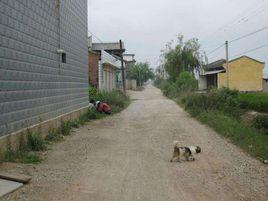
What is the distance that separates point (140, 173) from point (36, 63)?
Answer: 4.74 metres

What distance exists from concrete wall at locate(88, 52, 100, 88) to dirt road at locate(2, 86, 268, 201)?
663 inches

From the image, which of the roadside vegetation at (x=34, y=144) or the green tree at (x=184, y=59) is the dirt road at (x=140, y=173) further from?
the green tree at (x=184, y=59)

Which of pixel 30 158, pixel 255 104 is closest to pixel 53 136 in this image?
pixel 30 158

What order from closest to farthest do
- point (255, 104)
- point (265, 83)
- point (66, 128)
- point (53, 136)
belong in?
1. point (53, 136)
2. point (66, 128)
3. point (255, 104)
4. point (265, 83)

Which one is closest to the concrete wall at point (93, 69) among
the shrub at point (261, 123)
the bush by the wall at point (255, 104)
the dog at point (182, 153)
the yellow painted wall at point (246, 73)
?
the bush by the wall at point (255, 104)

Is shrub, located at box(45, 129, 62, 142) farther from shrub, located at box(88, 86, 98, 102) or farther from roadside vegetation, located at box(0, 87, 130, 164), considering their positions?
shrub, located at box(88, 86, 98, 102)

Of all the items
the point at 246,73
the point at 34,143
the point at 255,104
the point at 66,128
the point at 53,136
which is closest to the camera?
the point at 34,143

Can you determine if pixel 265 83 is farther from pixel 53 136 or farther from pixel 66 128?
pixel 53 136

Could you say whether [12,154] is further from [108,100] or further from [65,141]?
[108,100]

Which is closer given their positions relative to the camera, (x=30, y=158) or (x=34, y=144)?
(x=30, y=158)

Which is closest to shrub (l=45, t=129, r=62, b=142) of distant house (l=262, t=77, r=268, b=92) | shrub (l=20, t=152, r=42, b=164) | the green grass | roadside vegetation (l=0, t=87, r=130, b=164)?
roadside vegetation (l=0, t=87, r=130, b=164)

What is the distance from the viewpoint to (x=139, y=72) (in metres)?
101

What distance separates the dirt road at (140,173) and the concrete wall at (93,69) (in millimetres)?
16838

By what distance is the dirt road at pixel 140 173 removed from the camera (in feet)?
21.6
